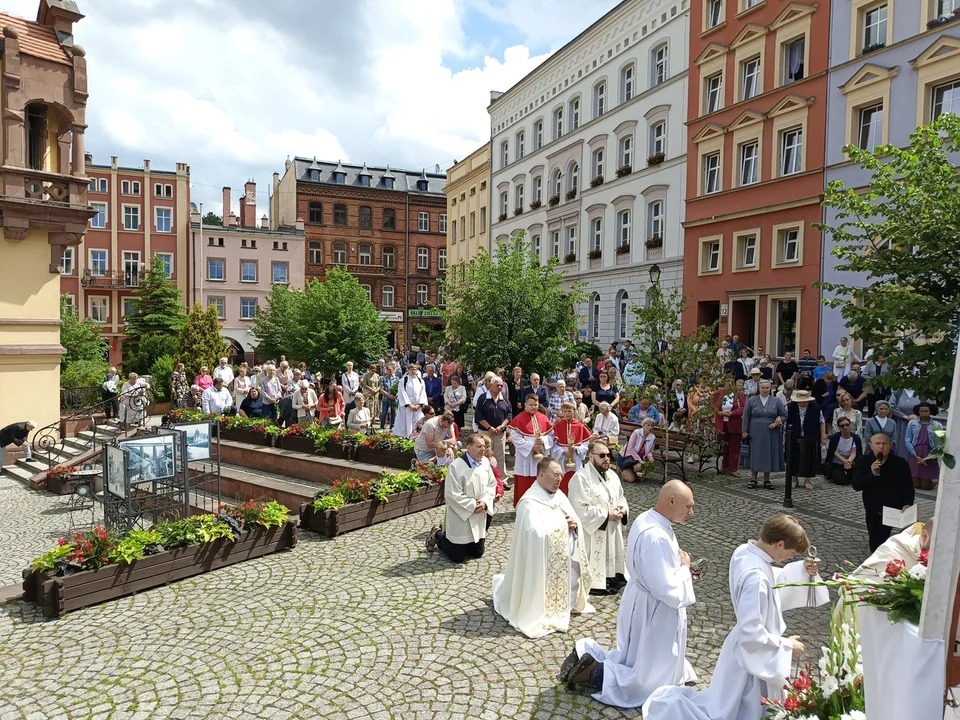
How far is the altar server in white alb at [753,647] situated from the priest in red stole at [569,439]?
604cm

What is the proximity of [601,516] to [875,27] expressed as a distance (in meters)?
Answer: 21.4

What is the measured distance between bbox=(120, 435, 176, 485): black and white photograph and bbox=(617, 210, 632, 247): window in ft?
81.1

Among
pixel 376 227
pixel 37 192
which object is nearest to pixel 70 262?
pixel 376 227

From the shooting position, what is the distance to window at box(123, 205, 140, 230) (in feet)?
158

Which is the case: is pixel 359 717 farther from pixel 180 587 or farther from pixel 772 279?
pixel 772 279

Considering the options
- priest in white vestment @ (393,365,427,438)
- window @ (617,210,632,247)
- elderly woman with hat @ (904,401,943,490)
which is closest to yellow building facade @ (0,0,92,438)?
priest in white vestment @ (393,365,427,438)

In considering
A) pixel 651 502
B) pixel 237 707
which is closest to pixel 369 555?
pixel 237 707

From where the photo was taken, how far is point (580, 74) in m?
35.1

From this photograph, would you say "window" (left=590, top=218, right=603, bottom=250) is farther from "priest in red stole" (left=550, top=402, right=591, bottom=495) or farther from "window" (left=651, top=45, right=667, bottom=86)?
"priest in red stole" (left=550, top=402, right=591, bottom=495)

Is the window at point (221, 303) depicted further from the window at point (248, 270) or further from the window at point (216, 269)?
the window at point (248, 270)

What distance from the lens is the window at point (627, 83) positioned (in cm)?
3153

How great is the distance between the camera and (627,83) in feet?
105

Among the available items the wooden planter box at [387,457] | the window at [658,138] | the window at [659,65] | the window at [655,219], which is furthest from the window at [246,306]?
the wooden planter box at [387,457]

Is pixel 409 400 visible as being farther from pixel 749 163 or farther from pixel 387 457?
pixel 749 163
